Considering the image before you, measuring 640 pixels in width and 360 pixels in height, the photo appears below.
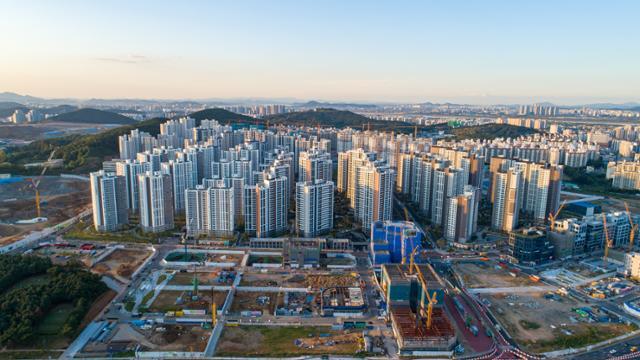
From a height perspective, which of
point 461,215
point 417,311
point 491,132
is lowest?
point 417,311

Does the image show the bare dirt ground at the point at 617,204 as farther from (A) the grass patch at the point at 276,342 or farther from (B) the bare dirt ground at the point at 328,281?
(A) the grass patch at the point at 276,342

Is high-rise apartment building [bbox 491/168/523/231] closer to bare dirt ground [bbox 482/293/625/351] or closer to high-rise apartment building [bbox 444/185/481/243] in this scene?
high-rise apartment building [bbox 444/185/481/243]

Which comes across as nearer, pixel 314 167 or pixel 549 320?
pixel 549 320

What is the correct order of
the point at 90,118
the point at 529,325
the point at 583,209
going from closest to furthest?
the point at 529,325 → the point at 583,209 → the point at 90,118

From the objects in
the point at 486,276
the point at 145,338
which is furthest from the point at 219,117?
the point at 145,338

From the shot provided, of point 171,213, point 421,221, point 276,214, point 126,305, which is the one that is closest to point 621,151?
point 421,221

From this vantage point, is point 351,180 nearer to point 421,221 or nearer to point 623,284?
point 421,221

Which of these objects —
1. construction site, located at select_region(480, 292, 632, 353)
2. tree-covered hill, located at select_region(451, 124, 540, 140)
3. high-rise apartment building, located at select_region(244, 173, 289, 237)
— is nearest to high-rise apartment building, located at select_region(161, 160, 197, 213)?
high-rise apartment building, located at select_region(244, 173, 289, 237)

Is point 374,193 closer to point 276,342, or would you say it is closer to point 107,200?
point 276,342
